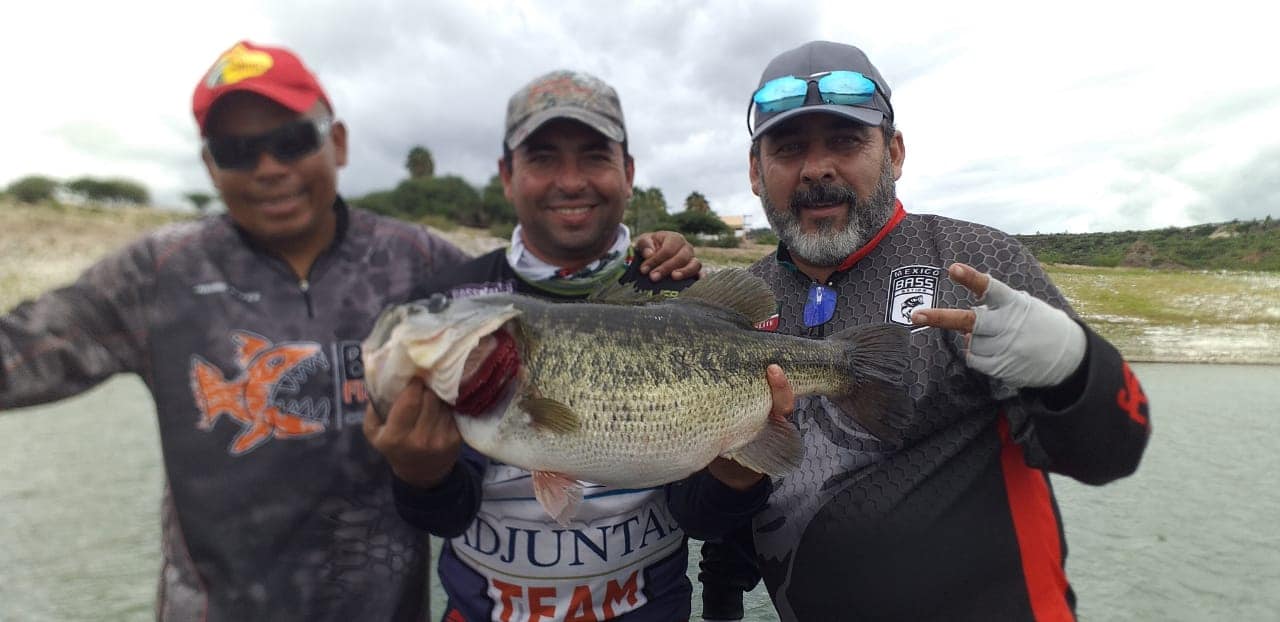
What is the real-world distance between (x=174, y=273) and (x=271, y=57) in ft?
3.63

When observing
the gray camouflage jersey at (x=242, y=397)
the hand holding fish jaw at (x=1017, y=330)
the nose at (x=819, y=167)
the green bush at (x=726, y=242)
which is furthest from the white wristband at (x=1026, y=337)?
the green bush at (x=726, y=242)

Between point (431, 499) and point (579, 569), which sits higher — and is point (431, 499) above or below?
above

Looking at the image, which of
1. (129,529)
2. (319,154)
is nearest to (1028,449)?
(319,154)

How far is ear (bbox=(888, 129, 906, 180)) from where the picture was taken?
316 centimetres

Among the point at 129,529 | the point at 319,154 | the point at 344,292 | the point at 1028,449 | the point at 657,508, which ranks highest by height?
the point at 319,154

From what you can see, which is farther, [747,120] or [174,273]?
[747,120]

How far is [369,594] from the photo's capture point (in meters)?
2.85

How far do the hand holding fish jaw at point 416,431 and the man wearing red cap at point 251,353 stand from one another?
66 cm

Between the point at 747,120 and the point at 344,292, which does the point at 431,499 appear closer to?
the point at 344,292

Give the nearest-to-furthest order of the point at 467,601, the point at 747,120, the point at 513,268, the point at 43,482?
the point at 467,601 < the point at 513,268 < the point at 747,120 < the point at 43,482

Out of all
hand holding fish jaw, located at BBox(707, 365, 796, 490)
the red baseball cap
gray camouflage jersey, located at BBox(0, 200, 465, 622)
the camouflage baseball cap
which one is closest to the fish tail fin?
hand holding fish jaw, located at BBox(707, 365, 796, 490)

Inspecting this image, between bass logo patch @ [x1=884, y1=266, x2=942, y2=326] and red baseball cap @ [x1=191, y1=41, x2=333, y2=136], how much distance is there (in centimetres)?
291

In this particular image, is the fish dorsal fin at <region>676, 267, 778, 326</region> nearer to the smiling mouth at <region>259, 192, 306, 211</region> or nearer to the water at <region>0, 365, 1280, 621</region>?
the smiling mouth at <region>259, 192, 306, 211</region>

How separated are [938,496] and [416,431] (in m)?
2.28
